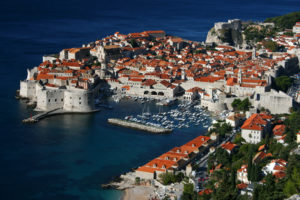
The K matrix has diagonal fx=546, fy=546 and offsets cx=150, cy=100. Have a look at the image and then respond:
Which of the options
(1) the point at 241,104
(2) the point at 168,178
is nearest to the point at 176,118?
(1) the point at 241,104

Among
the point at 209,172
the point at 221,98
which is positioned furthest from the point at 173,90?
the point at 209,172

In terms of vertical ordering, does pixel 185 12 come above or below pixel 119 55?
above

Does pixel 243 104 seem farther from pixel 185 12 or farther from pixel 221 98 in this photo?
pixel 185 12

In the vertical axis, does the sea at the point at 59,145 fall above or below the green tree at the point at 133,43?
below

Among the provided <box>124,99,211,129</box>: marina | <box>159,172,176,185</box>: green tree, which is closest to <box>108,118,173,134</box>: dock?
<box>124,99,211,129</box>: marina

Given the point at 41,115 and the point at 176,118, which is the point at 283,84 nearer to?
the point at 176,118

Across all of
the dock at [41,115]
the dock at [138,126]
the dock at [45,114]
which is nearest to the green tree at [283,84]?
the dock at [138,126]

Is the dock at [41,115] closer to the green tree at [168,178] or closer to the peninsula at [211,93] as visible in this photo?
the peninsula at [211,93]

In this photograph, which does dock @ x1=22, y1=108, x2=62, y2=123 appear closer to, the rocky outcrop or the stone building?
the stone building
